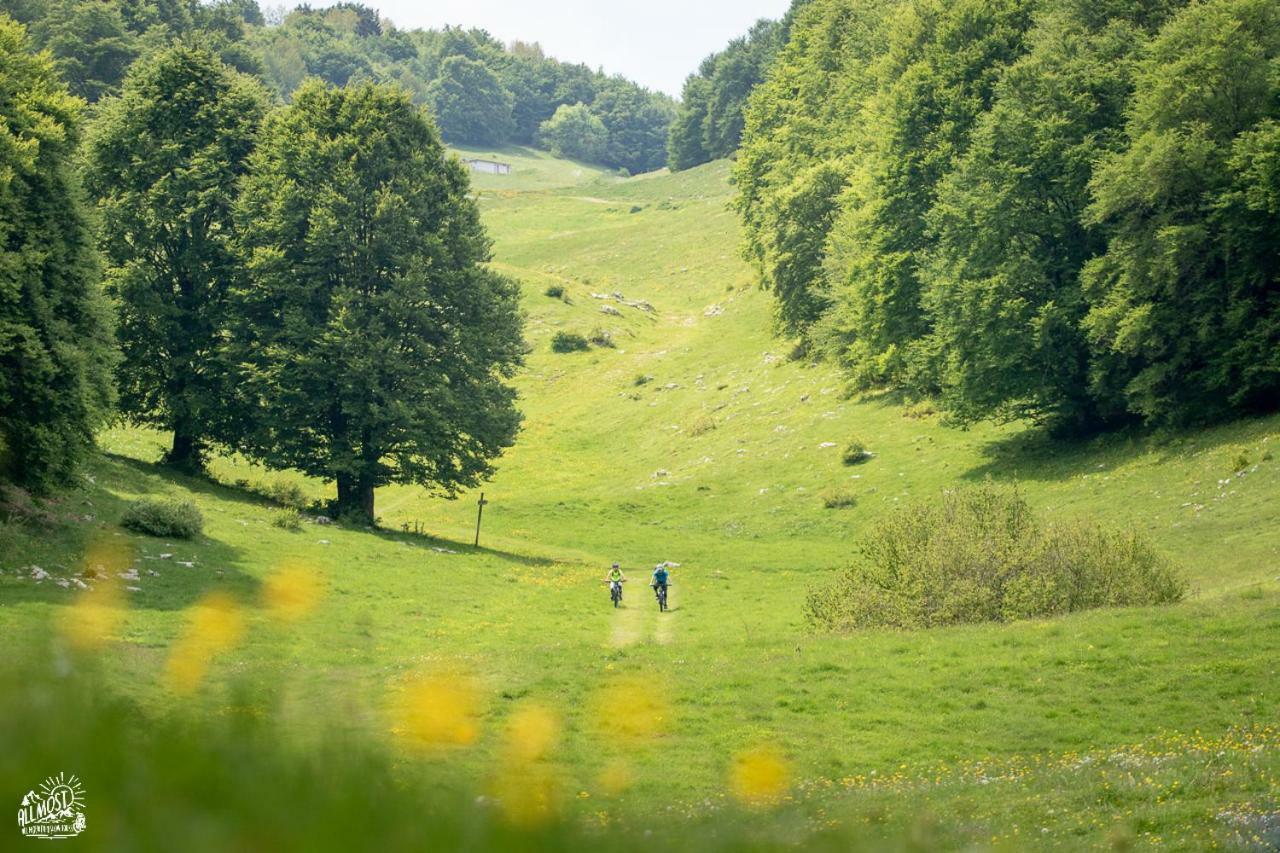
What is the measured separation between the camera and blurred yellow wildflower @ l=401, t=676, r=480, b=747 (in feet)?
34.7

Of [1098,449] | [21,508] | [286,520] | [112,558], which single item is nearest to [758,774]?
[112,558]

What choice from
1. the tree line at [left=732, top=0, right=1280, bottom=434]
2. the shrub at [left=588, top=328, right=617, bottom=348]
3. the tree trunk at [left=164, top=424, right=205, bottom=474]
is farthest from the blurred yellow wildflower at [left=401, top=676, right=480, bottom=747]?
the shrub at [left=588, top=328, right=617, bottom=348]

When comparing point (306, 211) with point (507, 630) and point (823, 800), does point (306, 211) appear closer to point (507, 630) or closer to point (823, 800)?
point (507, 630)

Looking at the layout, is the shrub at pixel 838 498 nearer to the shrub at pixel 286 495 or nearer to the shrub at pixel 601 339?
the shrub at pixel 286 495

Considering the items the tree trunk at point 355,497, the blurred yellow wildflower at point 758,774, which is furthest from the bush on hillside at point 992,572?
the tree trunk at point 355,497

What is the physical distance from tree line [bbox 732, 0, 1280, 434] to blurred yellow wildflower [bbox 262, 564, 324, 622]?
32519 millimetres

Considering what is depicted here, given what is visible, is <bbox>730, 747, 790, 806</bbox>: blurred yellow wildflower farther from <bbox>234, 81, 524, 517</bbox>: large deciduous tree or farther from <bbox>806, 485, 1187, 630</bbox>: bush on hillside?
<bbox>234, 81, 524, 517</bbox>: large deciduous tree

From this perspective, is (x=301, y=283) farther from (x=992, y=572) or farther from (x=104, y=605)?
(x=992, y=572)

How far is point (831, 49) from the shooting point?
101062mm

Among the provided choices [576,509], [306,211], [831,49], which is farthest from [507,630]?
[831,49]

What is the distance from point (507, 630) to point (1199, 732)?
20.9 m

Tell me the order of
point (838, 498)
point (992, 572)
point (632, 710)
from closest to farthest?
point (632, 710) → point (992, 572) → point (838, 498)

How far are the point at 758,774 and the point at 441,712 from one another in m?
8.65

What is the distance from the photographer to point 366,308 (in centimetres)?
5384
